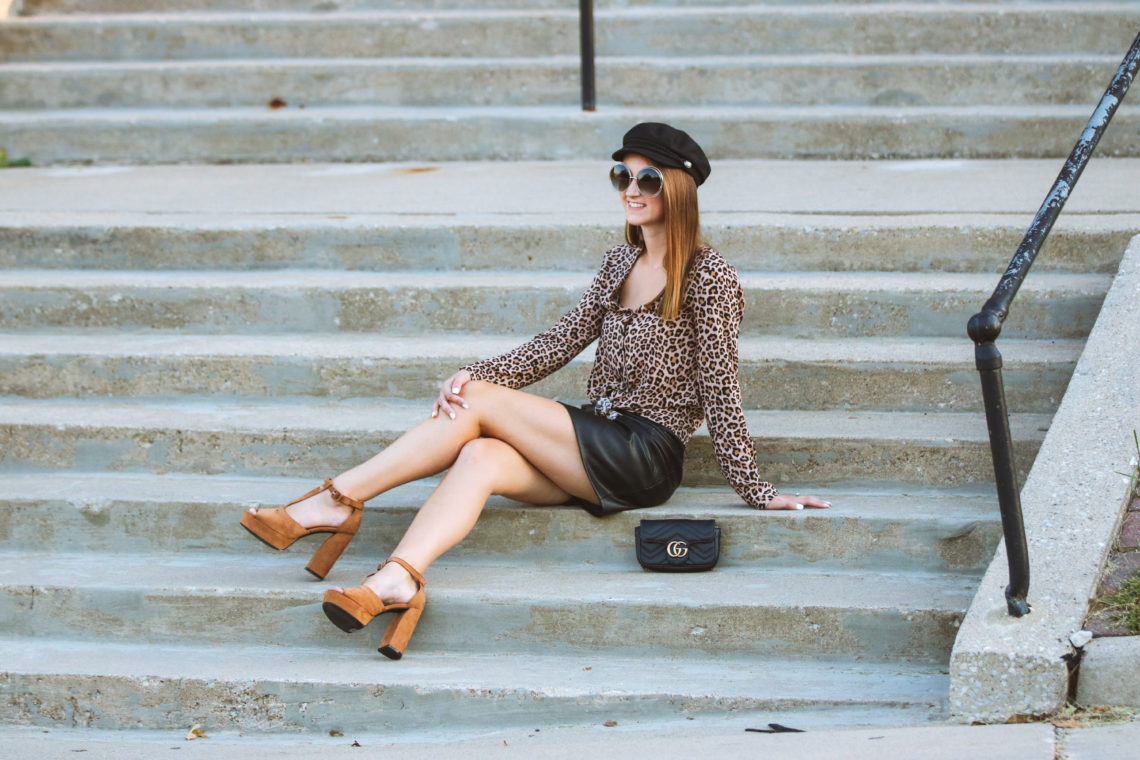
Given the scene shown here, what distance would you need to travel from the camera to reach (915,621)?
3.59 metres

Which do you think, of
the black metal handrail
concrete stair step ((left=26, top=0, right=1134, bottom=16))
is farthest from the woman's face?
concrete stair step ((left=26, top=0, right=1134, bottom=16))

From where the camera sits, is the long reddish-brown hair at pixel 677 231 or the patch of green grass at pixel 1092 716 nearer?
the patch of green grass at pixel 1092 716

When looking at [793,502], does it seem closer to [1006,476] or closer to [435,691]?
[1006,476]

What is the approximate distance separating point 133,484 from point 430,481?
950mm

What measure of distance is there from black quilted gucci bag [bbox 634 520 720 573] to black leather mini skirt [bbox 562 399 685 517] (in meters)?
0.13

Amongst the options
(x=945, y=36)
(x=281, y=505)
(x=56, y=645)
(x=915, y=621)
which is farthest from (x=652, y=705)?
(x=945, y=36)

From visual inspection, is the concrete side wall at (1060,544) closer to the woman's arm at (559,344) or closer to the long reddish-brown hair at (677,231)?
the long reddish-brown hair at (677,231)

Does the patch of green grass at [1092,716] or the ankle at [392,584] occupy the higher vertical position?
the ankle at [392,584]

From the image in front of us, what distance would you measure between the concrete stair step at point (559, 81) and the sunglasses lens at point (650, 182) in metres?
3.02

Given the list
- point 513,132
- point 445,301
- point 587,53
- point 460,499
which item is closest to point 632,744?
point 460,499

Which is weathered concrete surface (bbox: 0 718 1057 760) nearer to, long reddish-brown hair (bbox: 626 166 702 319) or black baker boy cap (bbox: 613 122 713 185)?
long reddish-brown hair (bbox: 626 166 702 319)

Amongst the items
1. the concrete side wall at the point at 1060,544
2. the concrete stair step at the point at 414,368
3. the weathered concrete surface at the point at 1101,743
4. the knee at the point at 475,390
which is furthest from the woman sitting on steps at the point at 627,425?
the weathered concrete surface at the point at 1101,743

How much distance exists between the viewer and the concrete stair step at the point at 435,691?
3434 mm

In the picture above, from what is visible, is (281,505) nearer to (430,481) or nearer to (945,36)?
(430,481)
